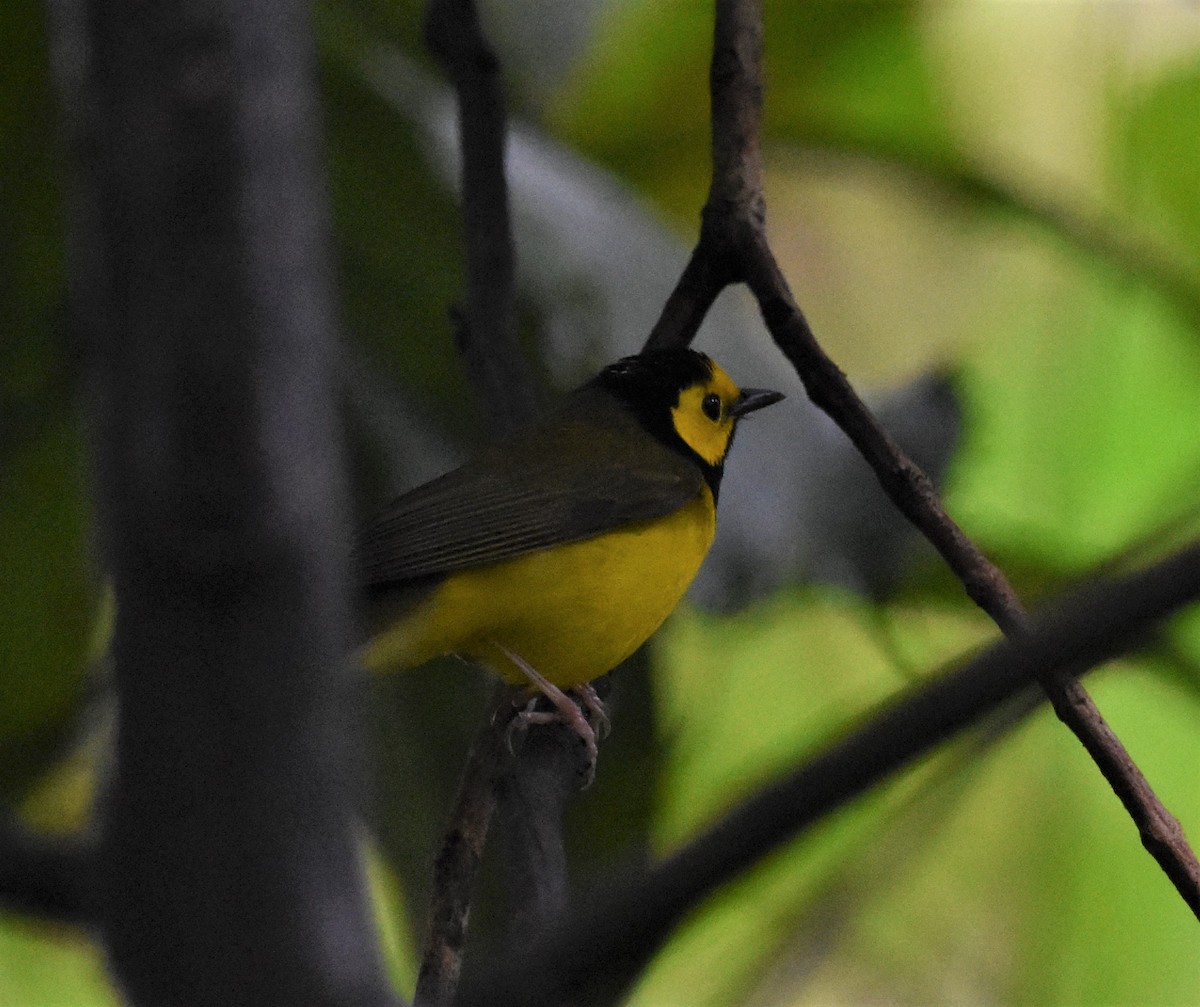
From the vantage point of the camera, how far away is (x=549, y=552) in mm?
2535

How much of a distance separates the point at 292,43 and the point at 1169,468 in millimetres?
2638

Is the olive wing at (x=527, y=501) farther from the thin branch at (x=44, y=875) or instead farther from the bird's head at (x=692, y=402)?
the thin branch at (x=44, y=875)

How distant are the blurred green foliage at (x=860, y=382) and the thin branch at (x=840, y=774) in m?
1.61

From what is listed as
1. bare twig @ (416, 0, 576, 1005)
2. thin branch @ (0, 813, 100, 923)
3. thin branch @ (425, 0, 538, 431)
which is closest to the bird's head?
bare twig @ (416, 0, 576, 1005)

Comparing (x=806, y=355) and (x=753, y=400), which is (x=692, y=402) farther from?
(x=806, y=355)

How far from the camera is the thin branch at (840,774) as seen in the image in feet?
2.14

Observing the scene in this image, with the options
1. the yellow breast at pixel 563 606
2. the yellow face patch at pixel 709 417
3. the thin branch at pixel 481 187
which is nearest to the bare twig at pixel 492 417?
the thin branch at pixel 481 187

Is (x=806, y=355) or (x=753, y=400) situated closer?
(x=806, y=355)

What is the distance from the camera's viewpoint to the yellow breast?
8.04ft

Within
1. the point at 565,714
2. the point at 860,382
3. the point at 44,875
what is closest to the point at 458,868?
the point at 565,714

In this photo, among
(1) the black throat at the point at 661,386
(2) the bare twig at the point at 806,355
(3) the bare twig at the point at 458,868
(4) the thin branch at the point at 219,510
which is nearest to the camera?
(4) the thin branch at the point at 219,510

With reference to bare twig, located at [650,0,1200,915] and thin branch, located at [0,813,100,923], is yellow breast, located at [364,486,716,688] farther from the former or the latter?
thin branch, located at [0,813,100,923]

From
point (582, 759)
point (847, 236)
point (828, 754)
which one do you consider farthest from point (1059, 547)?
point (828, 754)

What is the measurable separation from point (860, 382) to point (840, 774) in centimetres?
258
